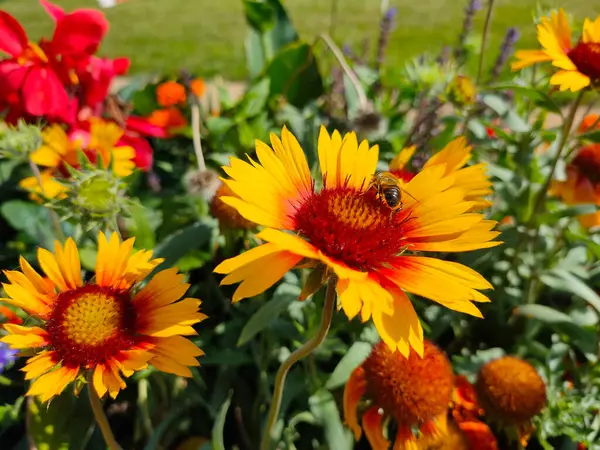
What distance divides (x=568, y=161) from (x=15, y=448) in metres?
1.19

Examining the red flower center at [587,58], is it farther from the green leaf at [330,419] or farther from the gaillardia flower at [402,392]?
the green leaf at [330,419]

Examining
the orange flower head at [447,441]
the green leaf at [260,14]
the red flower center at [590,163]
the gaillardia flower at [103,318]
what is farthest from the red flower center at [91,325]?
the green leaf at [260,14]

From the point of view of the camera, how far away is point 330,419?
82cm

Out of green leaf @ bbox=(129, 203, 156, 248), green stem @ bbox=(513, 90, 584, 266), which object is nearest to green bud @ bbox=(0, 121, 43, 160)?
green leaf @ bbox=(129, 203, 156, 248)

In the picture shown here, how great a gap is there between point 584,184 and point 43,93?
1017mm

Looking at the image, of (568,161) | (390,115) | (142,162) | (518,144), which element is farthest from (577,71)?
(142,162)

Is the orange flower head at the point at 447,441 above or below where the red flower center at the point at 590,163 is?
below

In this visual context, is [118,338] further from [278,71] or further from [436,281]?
[278,71]

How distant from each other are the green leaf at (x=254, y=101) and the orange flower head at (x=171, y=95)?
162 mm

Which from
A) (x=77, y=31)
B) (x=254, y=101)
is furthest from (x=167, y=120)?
(x=77, y=31)

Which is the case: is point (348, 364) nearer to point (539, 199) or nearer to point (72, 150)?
point (539, 199)

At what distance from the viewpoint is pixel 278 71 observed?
1.44 meters

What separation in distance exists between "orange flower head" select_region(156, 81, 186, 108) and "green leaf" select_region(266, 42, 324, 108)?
23 centimetres

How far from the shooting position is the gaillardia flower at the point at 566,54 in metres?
0.79
